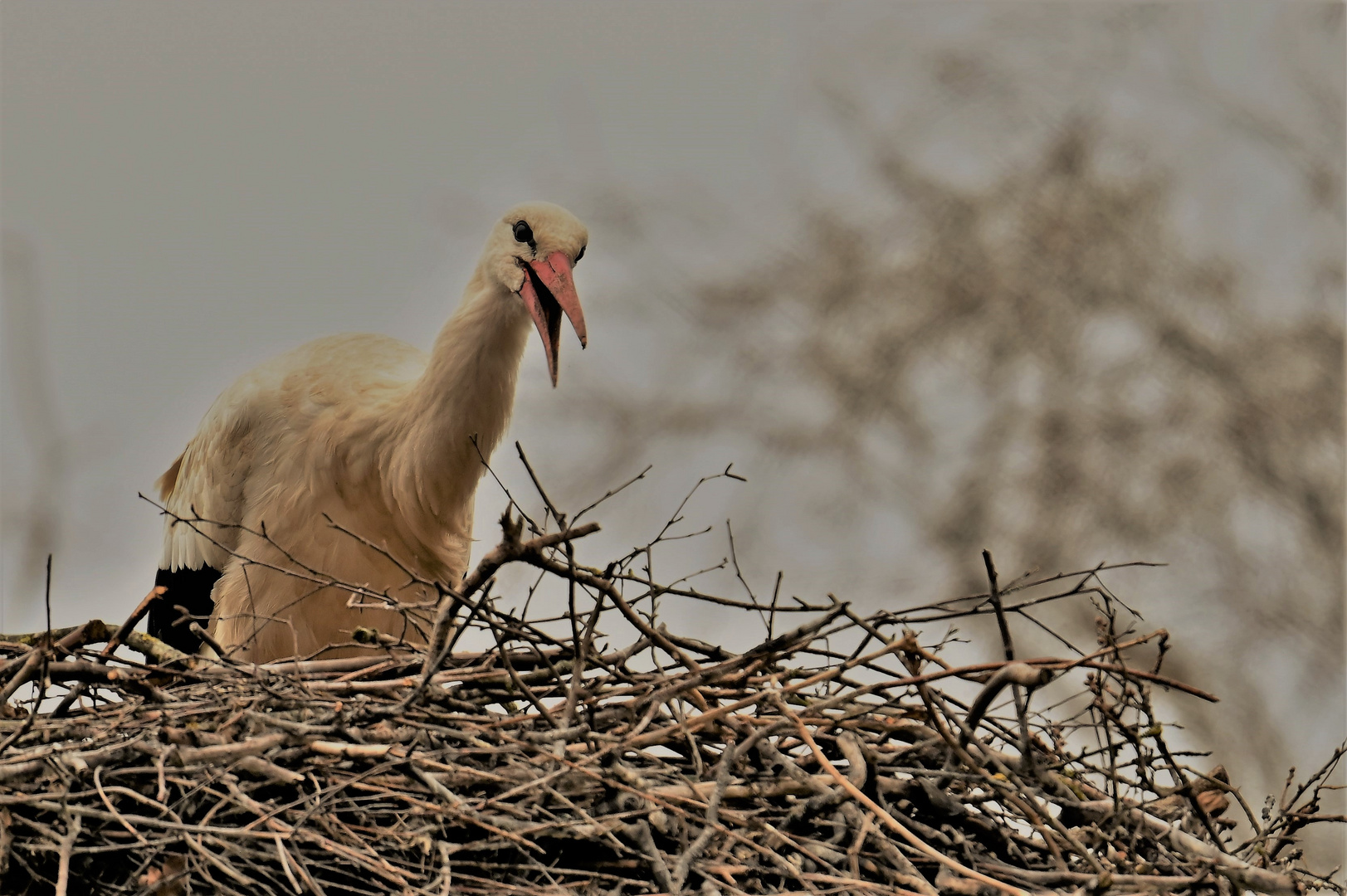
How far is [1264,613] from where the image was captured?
6.26 meters

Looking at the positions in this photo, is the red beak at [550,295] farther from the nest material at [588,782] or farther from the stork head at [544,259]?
the nest material at [588,782]

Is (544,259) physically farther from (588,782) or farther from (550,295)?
(588,782)

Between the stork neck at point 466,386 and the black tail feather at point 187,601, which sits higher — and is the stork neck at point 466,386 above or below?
above

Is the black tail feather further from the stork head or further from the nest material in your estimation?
the nest material

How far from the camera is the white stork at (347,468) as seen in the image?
2.98 meters

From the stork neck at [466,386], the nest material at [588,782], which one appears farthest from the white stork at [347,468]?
the nest material at [588,782]

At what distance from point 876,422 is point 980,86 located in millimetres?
1665

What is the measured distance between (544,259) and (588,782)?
1.45 metres

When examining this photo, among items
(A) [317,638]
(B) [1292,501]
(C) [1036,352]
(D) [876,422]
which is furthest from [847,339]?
(A) [317,638]

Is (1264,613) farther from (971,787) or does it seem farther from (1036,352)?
(971,787)

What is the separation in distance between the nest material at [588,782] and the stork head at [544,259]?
3.69 feet

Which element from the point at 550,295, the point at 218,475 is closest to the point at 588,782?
the point at 550,295

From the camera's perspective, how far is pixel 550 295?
279cm

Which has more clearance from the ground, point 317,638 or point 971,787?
point 317,638
